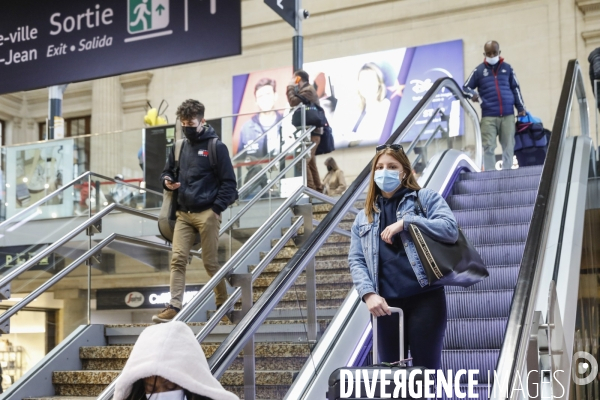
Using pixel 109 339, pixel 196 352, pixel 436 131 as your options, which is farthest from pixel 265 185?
pixel 196 352

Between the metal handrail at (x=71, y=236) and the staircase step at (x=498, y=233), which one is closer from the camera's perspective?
the metal handrail at (x=71, y=236)

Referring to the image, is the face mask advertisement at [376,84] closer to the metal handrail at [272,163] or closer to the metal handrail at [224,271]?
the metal handrail at [272,163]

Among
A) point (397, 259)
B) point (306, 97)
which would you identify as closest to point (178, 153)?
point (397, 259)

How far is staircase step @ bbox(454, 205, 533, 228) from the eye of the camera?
7213 mm

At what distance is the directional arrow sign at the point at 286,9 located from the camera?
994 centimetres

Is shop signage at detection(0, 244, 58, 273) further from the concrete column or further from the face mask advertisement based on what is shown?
the concrete column

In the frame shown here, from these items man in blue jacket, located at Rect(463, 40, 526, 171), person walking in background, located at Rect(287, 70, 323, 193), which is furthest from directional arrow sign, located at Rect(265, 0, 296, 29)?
man in blue jacket, located at Rect(463, 40, 526, 171)

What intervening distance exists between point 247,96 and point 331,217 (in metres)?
13.8

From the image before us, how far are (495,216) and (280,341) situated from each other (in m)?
3.12

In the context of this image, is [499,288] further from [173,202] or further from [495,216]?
[173,202]

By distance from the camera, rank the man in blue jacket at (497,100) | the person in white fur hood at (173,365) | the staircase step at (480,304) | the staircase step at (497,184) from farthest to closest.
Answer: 1. the man in blue jacket at (497,100)
2. the staircase step at (497,184)
3. the staircase step at (480,304)
4. the person in white fur hood at (173,365)

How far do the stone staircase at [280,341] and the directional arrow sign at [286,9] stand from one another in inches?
167

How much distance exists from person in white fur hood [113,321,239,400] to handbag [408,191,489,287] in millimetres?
1663

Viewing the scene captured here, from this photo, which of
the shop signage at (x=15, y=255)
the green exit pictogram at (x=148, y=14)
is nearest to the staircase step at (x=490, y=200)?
the green exit pictogram at (x=148, y=14)
